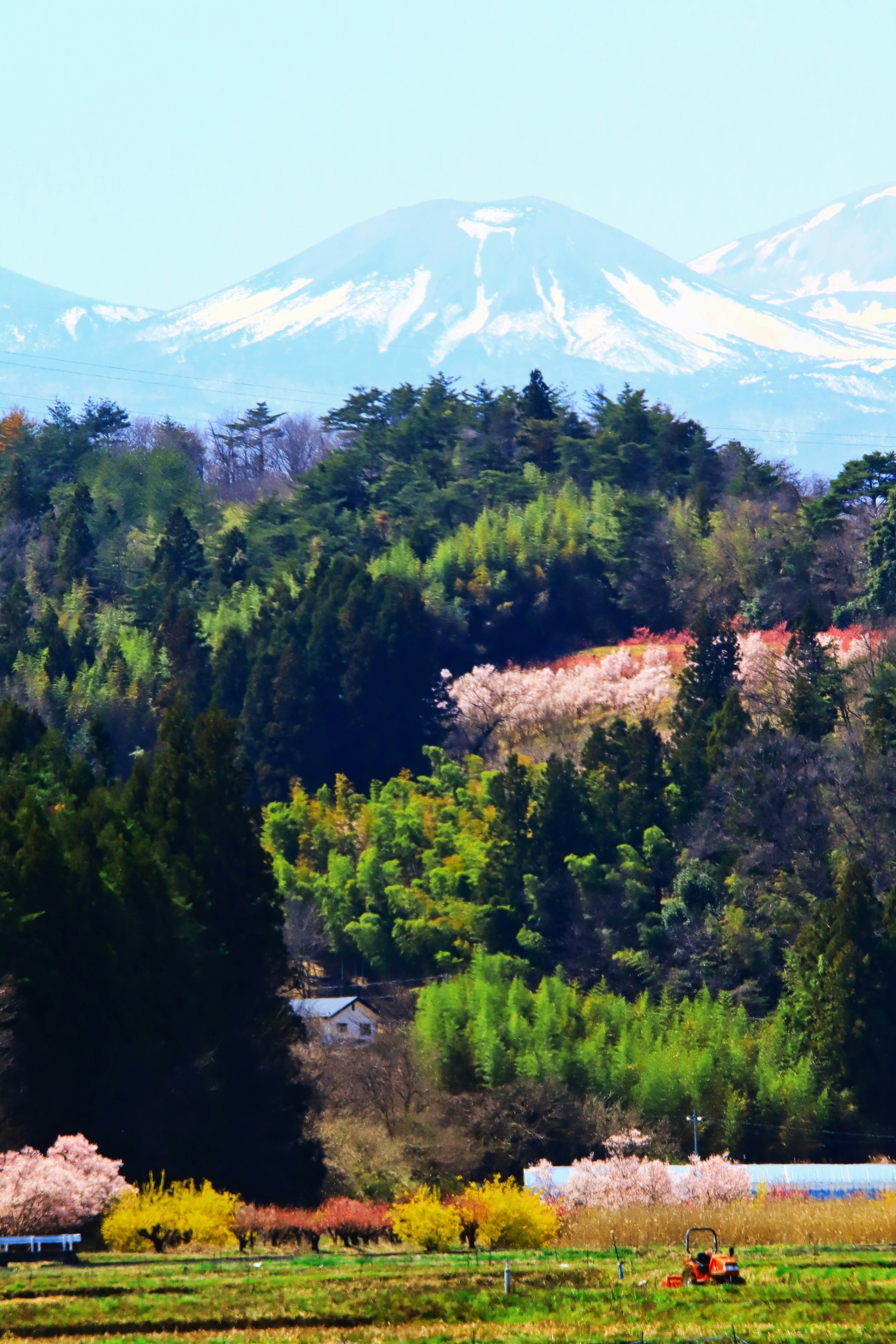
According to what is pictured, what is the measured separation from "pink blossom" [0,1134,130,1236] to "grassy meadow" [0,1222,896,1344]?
2183 millimetres

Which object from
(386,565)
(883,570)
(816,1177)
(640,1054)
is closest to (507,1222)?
(816,1177)

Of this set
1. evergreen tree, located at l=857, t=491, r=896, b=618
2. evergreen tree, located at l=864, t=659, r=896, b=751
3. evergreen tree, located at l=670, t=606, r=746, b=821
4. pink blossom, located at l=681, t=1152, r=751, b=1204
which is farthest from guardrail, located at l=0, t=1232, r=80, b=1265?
evergreen tree, located at l=857, t=491, r=896, b=618

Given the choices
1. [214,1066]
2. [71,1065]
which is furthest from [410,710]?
[71,1065]

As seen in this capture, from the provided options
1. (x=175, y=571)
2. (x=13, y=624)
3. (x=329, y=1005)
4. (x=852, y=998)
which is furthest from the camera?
(x=175, y=571)

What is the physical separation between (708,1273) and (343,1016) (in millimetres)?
32337

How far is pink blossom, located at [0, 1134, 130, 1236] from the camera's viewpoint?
85.1ft

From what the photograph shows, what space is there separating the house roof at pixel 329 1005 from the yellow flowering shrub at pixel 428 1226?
76.9 ft

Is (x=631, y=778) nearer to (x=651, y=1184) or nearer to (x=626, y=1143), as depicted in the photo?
(x=626, y=1143)

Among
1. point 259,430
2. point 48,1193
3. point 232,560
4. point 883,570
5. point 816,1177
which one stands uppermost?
point 259,430

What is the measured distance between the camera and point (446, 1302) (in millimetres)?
19141

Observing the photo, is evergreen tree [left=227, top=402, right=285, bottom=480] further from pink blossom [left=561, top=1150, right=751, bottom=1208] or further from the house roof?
pink blossom [left=561, top=1150, right=751, bottom=1208]

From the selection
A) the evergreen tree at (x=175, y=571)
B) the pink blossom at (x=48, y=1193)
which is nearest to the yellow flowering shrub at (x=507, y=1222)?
the pink blossom at (x=48, y=1193)

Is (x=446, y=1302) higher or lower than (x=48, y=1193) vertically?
higher

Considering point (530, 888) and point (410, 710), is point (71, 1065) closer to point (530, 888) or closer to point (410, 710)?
point (530, 888)
